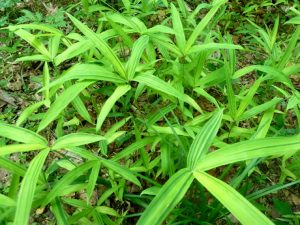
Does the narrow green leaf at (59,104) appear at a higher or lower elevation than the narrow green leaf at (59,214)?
higher

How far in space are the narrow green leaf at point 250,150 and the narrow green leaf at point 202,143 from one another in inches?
1.0

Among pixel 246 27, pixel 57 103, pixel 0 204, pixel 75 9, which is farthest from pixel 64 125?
pixel 246 27

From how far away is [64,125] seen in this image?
6.57 ft

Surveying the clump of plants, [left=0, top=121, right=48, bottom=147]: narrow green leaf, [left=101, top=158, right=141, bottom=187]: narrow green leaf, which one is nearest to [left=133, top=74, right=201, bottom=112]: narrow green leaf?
the clump of plants

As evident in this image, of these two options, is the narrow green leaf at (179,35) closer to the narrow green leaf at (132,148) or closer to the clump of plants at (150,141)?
the clump of plants at (150,141)

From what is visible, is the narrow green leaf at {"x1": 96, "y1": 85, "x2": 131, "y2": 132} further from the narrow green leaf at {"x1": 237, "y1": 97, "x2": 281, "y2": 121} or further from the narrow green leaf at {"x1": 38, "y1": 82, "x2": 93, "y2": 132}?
the narrow green leaf at {"x1": 237, "y1": 97, "x2": 281, "y2": 121}

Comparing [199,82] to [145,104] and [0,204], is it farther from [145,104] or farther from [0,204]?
[0,204]

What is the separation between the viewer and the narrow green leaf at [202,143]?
0.96m

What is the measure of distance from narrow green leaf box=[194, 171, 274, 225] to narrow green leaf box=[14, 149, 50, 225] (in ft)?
1.63

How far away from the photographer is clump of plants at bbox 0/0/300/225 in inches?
37.0

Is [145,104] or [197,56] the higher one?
[197,56]

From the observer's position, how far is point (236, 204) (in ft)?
2.66

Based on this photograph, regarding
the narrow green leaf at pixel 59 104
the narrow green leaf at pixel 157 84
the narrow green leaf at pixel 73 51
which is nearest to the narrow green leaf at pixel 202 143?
the narrow green leaf at pixel 157 84

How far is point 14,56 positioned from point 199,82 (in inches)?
59.8
